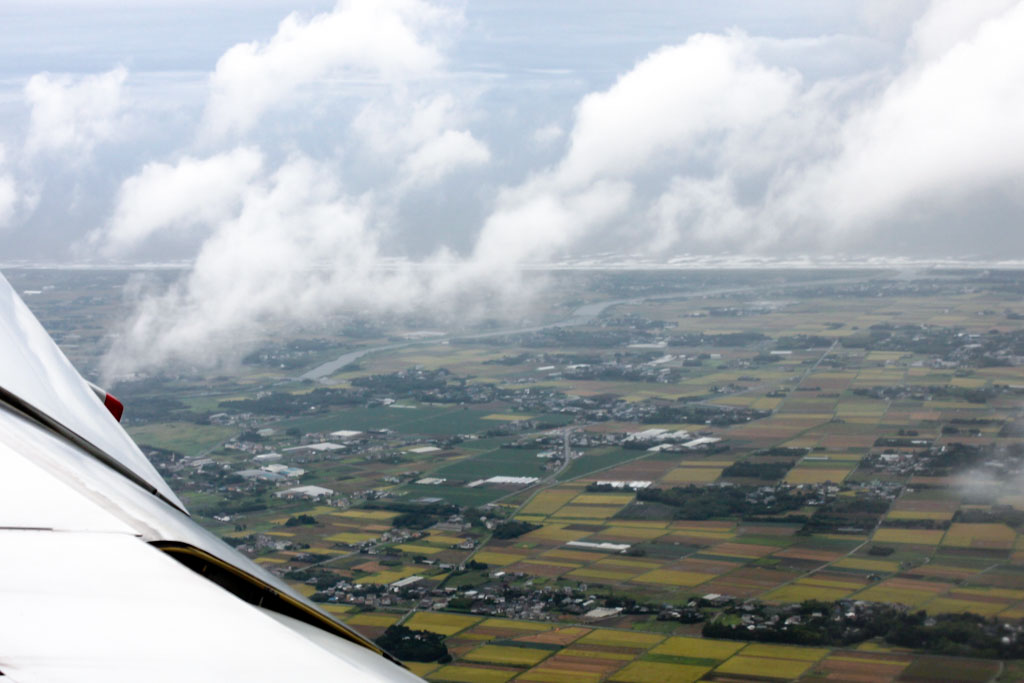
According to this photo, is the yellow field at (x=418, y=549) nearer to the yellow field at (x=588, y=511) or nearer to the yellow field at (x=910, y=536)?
the yellow field at (x=588, y=511)

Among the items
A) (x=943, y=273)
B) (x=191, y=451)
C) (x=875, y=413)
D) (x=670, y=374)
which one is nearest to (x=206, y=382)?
(x=191, y=451)

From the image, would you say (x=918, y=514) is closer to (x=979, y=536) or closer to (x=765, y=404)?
(x=979, y=536)

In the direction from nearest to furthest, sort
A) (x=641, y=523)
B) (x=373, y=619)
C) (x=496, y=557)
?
(x=373, y=619) < (x=496, y=557) < (x=641, y=523)

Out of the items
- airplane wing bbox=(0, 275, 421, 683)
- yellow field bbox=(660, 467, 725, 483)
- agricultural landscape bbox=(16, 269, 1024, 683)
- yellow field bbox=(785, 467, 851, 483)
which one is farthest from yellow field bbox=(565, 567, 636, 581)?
airplane wing bbox=(0, 275, 421, 683)

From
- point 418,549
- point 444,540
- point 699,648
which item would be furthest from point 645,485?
point 699,648

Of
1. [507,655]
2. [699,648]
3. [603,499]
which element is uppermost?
[603,499]

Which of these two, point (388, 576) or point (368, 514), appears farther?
point (368, 514)
